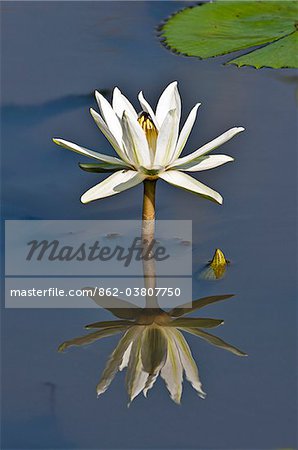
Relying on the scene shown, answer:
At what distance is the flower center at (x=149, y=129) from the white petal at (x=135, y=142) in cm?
3

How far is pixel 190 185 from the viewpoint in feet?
7.80

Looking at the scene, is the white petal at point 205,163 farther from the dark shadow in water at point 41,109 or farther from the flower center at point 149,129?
the dark shadow in water at point 41,109

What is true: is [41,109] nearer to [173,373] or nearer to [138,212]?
[138,212]

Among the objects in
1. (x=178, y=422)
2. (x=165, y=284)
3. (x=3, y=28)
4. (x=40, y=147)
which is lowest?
(x=178, y=422)

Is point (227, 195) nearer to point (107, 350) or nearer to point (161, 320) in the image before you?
point (161, 320)

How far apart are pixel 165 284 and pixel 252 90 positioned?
1.26 meters

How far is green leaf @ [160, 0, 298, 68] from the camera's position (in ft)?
11.8

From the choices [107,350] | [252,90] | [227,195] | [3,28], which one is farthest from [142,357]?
[3,28]

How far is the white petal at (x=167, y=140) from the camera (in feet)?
7.61

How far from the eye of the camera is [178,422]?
6.42ft

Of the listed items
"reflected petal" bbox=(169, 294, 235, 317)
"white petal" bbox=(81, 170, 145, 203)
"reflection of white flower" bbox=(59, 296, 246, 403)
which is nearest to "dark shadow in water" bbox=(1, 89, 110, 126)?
"white petal" bbox=(81, 170, 145, 203)

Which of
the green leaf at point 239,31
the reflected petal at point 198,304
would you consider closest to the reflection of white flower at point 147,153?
the reflected petal at point 198,304

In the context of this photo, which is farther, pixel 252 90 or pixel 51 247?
pixel 252 90

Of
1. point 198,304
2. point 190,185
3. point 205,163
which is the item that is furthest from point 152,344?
point 205,163
